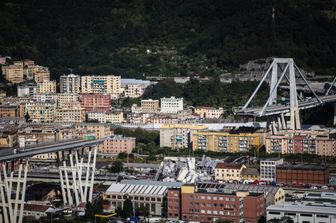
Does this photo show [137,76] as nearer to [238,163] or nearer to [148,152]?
[148,152]

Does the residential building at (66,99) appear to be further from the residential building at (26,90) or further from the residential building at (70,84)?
the residential building at (70,84)

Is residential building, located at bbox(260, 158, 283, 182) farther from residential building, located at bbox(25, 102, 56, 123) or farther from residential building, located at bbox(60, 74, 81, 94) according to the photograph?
residential building, located at bbox(60, 74, 81, 94)

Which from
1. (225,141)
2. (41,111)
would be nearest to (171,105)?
(41,111)

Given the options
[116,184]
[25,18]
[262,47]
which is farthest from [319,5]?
[116,184]

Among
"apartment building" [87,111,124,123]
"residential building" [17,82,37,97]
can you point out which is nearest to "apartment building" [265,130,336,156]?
"apartment building" [87,111,124,123]

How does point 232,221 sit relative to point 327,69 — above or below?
below

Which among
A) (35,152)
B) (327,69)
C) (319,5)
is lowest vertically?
(35,152)

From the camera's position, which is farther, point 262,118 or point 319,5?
point 319,5
